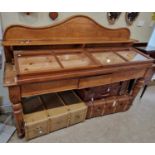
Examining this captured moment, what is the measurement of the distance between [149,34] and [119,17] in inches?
29.5

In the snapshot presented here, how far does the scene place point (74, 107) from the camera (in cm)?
177


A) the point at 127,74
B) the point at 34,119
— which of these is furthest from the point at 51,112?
the point at 127,74

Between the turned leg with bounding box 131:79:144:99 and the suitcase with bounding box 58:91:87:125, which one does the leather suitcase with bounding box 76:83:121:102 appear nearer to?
the suitcase with bounding box 58:91:87:125

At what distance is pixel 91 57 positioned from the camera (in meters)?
1.63

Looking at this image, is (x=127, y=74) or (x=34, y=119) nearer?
(x=34, y=119)

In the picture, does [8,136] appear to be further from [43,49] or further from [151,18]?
[151,18]

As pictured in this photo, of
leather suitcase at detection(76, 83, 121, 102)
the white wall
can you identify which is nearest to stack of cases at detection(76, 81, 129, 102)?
leather suitcase at detection(76, 83, 121, 102)

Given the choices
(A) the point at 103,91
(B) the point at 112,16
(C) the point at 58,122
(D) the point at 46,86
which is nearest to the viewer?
(D) the point at 46,86

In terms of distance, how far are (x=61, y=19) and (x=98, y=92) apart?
3.11 ft

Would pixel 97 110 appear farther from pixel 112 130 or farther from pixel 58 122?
pixel 58 122

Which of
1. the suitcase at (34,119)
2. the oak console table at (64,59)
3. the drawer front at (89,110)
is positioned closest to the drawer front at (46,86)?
the oak console table at (64,59)

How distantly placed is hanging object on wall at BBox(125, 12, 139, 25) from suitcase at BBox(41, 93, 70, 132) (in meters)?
1.32

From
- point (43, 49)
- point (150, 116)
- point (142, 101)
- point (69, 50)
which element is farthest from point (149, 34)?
point (43, 49)

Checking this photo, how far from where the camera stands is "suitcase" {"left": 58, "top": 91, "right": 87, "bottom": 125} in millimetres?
1760
